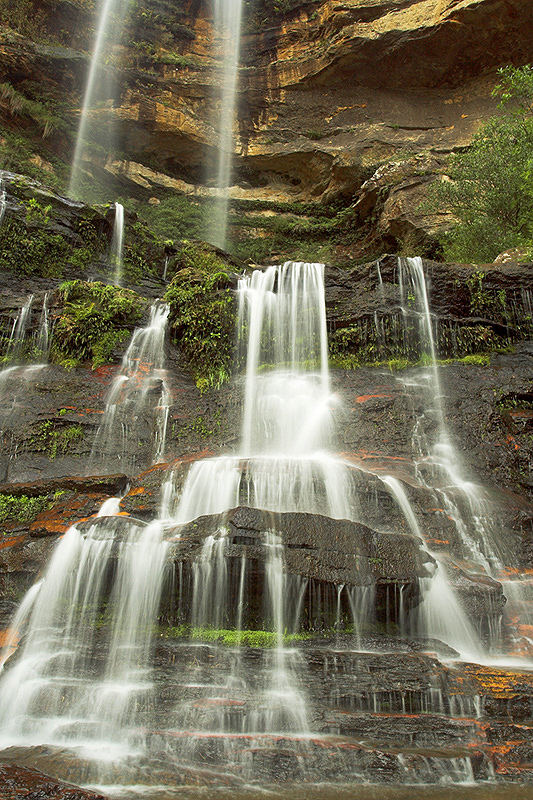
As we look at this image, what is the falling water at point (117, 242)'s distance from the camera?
600 inches

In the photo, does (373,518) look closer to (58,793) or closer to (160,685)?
(160,685)

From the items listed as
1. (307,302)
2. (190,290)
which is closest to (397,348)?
(307,302)

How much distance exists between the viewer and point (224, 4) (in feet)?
87.0

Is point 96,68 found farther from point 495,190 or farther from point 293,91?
point 495,190

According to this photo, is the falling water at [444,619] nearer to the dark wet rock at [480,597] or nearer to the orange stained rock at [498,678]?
the dark wet rock at [480,597]

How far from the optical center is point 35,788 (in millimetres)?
2850

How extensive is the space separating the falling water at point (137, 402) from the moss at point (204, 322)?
52 cm

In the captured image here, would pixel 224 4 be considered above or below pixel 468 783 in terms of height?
above

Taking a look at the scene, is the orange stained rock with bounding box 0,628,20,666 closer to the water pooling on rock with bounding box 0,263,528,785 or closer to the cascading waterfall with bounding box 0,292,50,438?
the water pooling on rock with bounding box 0,263,528,785

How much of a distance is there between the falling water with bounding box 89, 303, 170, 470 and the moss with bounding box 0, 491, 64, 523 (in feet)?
5.83

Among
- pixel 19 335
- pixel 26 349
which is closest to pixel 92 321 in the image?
pixel 26 349

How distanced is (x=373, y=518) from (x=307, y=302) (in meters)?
6.76

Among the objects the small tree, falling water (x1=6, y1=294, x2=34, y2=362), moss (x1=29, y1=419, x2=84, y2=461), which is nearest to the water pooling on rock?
moss (x1=29, y1=419, x2=84, y2=461)

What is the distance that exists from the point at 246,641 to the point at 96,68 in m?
26.6
